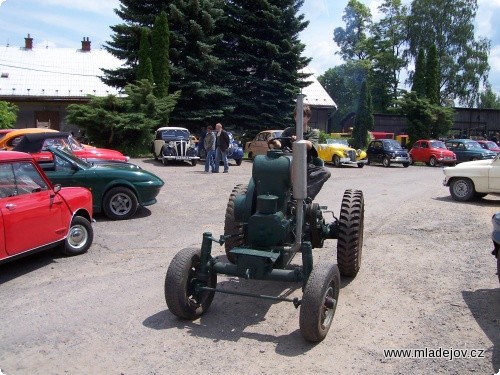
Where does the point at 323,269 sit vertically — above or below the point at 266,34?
below

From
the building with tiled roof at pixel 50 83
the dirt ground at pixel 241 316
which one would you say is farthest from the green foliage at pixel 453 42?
the dirt ground at pixel 241 316

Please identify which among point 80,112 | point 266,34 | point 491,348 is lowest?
point 491,348

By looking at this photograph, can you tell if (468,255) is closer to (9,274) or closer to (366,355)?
(366,355)

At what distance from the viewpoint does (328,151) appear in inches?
1033

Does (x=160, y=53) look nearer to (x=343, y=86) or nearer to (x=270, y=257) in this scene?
(x=270, y=257)

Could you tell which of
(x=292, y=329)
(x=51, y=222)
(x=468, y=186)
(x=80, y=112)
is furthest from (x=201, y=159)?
(x=292, y=329)

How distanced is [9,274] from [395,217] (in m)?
7.50

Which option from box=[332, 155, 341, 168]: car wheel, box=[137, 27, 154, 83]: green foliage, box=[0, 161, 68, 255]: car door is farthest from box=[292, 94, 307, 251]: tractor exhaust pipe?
box=[137, 27, 154, 83]: green foliage

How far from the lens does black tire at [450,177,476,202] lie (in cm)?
1368

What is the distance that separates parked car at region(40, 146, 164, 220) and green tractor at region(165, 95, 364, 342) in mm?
5169

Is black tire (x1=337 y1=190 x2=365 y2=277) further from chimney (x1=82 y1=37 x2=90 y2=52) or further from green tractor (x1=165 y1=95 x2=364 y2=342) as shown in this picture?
chimney (x1=82 y1=37 x2=90 y2=52)

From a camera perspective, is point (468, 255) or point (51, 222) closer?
point (51, 222)

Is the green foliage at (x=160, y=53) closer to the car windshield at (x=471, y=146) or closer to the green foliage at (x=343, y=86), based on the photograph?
the car windshield at (x=471, y=146)

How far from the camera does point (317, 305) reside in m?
4.43
